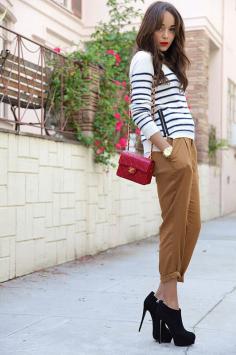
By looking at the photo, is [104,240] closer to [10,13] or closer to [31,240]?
[31,240]

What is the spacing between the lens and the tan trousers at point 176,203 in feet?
11.1

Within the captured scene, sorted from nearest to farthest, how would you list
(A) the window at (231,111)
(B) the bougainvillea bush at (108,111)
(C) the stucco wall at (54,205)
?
(C) the stucco wall at (54,205) → (B) the bougainvillea bush at (108,111) → (A) the window at (231,111)

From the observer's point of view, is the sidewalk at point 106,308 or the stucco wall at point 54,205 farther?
the stucco wall at point 54,205

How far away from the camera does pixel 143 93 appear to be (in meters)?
3.37

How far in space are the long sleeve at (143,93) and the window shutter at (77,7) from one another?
906cm

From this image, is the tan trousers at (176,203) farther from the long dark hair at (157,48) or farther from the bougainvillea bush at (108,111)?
the bougainvillea bush at (108,111)

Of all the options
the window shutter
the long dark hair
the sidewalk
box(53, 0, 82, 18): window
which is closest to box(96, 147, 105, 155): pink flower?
the sidewalk

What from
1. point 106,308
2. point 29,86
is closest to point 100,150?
point 29,86

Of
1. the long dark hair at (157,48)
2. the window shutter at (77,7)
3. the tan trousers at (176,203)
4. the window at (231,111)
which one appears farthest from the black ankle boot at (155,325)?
the window at (231,111)

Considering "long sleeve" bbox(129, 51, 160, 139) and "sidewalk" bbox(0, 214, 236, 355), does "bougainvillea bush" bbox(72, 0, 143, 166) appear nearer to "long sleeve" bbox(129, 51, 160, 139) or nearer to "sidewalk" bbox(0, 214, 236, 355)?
"sidewalk" bbox(0, 214, 236, 355)

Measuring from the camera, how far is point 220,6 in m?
14.3

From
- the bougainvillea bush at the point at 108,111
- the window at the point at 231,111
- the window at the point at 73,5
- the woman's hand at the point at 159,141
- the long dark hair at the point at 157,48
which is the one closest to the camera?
the woman's hand at the point at 159,141

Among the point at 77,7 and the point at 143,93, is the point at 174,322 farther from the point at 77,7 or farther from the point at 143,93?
the point at 77,7

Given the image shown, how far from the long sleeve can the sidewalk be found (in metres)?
1.25
